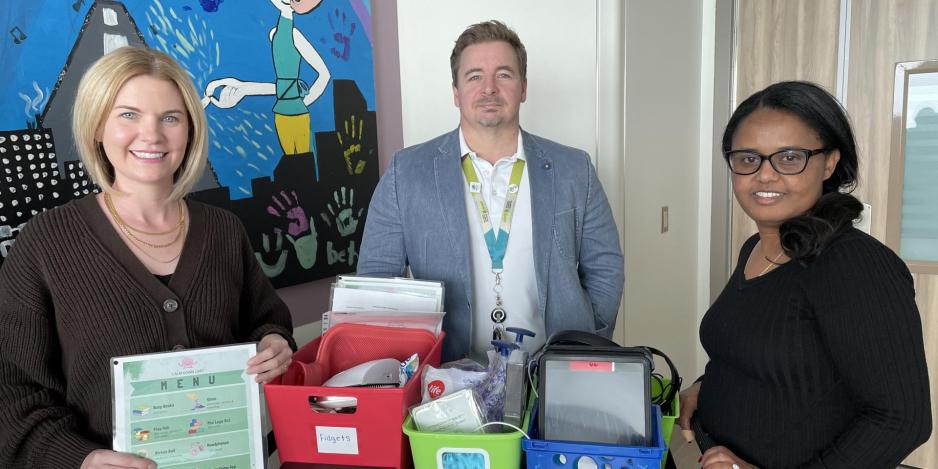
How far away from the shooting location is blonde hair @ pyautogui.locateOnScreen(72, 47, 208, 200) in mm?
1236

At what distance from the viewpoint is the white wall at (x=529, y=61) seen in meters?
2.56

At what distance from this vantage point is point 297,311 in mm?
2150

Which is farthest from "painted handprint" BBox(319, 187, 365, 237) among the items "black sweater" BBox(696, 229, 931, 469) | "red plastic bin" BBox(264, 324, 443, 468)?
"black sweater" BBox(696, 229, 931, 469)

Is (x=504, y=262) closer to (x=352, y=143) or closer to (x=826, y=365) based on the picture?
(x=352, y=143)

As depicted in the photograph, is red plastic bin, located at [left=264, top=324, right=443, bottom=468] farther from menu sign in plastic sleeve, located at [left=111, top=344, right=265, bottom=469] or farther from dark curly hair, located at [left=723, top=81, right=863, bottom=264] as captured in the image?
dark curly hair, located at [left=723, top=81, right=863, bottom=264]

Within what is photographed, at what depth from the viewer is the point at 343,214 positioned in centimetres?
224

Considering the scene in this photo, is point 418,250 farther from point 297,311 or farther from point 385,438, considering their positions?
point 385,438

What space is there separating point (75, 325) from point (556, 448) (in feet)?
3.01

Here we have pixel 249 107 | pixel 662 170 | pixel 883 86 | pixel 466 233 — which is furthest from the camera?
pixel 662 170

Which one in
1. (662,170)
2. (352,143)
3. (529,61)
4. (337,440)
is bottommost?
(337,440)

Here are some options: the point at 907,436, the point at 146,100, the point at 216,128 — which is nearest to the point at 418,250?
the point at 216,128

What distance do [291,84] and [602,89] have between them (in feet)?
4.10

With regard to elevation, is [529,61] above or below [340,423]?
above

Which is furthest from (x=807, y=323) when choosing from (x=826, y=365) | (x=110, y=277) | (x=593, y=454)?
(x=110, y=277)
